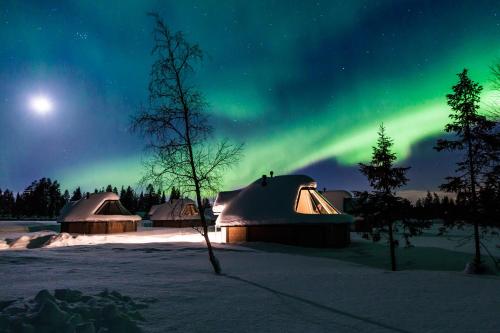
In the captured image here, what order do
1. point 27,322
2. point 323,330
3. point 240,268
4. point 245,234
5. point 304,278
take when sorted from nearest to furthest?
1. point 27,322
2. point 323,330
3. point 304,278
4. point 240,268
5. point 245,234

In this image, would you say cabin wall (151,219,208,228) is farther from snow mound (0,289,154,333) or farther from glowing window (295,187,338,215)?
snow mound (0,289,154,333)

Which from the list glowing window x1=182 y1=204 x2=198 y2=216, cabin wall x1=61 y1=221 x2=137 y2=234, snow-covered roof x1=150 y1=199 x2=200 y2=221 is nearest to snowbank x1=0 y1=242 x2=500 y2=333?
cabin wall x1=61 y1=221 x2=137 y2=234

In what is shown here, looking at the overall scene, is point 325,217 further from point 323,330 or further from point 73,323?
point 73,323

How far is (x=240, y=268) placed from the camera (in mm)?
12344

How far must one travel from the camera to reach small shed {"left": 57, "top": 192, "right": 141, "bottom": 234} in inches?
1515

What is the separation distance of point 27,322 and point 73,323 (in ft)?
2.09

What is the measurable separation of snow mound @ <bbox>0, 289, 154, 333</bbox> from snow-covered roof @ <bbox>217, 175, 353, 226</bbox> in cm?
1764

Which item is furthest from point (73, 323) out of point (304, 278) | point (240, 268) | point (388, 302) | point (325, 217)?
point (325, 217)

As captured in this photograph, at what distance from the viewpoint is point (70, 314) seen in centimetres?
519

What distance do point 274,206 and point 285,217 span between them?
1506 mm

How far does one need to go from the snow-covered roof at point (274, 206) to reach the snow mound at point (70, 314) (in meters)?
17.6

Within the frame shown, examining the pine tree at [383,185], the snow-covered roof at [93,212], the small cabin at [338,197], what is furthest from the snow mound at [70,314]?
the small cabin at [338,197]

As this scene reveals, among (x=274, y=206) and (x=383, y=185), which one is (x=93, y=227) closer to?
(x=274, y=206)

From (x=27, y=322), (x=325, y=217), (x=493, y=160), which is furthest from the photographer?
(x=325, y=217)
